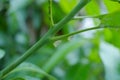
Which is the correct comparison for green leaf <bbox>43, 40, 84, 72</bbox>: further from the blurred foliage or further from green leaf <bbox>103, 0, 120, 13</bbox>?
green leaf <bbox>103, 0, 120, 13</bbox>

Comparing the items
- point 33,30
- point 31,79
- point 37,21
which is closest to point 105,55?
point 31,79

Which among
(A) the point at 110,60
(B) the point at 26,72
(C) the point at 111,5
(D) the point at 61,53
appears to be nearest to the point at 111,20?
(C) the point at 111,5

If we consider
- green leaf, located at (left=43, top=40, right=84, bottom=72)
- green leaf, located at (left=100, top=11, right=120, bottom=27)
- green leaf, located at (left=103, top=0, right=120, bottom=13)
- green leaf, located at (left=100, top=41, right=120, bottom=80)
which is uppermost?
green leaf, located at (left=43, top=40, right=84, bottom=72)

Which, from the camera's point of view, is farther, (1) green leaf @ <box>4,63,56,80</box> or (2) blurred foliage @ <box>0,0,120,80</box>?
(2) blurred foliage @ <box>0,0,120,80</box>

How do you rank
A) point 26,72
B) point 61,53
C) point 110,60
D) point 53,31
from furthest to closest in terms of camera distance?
point 61,53 < point 110,60 < point 26,72 < point 53,31

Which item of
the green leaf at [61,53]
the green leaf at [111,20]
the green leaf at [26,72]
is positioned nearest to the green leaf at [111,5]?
the green leaf at [111,20]

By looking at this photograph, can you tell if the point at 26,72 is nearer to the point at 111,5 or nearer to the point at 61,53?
the point at 111,5

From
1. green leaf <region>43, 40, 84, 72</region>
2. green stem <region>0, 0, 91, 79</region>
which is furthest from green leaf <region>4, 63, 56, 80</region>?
green leaf <region>43, 40, 84, 72</region>

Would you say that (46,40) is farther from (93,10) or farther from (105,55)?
(105,55)
